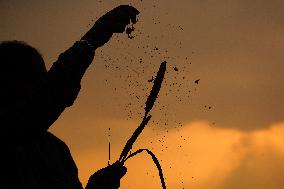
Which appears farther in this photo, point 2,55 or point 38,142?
point 38,142

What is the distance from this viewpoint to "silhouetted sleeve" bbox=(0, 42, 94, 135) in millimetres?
2268

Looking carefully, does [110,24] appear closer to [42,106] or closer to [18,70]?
[42,106]

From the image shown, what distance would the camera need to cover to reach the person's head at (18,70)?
3.10 meters

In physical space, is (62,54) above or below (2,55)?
below

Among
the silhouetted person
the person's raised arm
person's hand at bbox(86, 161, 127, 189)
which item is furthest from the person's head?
person's hand at bbox(86, 161, 127, 189)

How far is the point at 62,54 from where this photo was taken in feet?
7.86

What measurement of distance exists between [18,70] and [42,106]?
0.99m

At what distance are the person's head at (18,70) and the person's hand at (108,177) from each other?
134 cm

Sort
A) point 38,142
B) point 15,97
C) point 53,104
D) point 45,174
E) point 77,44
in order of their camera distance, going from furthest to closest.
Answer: point 38,142 < point 45,174 < point 15,97 < point 77,44 < point 53,104

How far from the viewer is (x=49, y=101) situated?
226 centimetres

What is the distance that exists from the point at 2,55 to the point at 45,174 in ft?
3.82

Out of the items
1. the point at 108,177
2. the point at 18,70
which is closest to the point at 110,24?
the point at 18,70

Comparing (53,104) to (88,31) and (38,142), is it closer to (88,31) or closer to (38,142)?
(88,31)

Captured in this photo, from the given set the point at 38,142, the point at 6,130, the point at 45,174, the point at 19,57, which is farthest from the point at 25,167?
the point at 6,130
